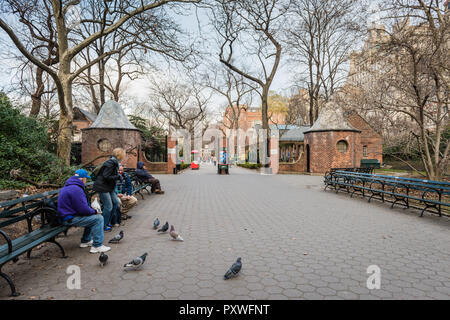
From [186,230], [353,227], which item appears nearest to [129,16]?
[186,230]

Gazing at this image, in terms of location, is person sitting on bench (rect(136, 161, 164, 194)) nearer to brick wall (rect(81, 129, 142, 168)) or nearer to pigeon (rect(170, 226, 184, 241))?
pigeon (rect(170, 226, 184, 241))

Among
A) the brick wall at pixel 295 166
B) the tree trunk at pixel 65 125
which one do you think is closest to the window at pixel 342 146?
the brick wall at pixel 295 166

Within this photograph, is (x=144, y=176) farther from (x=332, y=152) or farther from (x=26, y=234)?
(x=332, y=152)

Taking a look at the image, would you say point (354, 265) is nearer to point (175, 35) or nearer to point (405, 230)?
point (405, 230)

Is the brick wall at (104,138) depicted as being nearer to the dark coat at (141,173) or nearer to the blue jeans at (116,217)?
the dark coat at (141,173)

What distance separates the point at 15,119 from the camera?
31.0 ft

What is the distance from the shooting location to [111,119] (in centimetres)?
2377

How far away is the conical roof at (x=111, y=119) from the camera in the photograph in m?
23.3

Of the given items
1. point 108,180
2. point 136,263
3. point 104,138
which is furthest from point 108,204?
point 104,138

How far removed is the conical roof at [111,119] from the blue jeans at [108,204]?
18987mm

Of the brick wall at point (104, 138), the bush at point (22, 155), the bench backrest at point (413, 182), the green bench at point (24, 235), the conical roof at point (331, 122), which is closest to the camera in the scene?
the green bench at point (24, 235)

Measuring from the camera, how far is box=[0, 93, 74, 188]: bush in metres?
8.81
